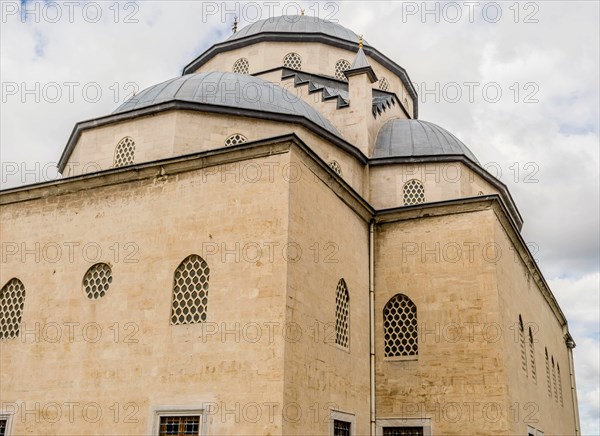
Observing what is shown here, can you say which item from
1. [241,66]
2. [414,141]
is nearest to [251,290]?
[414,141]

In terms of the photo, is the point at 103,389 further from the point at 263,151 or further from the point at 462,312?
the point at 462,312

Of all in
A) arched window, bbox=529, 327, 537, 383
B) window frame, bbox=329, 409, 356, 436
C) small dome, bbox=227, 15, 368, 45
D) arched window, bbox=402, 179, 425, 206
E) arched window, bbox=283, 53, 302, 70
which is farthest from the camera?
small dome, bbox=227, 15, 368, 45

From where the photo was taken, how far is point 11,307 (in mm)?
11445

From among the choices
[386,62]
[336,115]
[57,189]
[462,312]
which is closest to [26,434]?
[57,189]

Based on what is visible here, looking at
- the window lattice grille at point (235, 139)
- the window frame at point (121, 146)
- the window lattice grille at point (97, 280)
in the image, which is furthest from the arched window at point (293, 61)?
the window lattice grille at point (97, 280)

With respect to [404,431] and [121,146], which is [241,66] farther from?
[404,431]

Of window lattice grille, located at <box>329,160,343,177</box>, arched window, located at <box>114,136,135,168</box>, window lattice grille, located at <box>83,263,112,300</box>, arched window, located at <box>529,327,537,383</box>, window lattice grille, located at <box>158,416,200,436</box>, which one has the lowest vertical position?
window lattice grille, located at <box>158,416,200,436</box>

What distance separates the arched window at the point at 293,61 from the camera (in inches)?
741

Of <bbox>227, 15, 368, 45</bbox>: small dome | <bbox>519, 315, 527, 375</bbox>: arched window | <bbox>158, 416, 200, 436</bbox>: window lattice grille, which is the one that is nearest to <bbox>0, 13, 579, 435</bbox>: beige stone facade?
<bbox>158, 416, 200, 436</bbox>: window lattice grille

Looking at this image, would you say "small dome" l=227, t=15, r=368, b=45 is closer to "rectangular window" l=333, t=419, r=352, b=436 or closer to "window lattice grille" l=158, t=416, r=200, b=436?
"rectangular window" l=333, t=419, r=352, b=436

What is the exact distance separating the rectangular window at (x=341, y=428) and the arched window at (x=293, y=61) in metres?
11.5

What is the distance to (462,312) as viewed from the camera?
1169 cm

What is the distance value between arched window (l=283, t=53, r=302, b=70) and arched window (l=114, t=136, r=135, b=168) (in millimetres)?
7512

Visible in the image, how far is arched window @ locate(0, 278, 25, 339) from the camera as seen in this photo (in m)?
11.3
